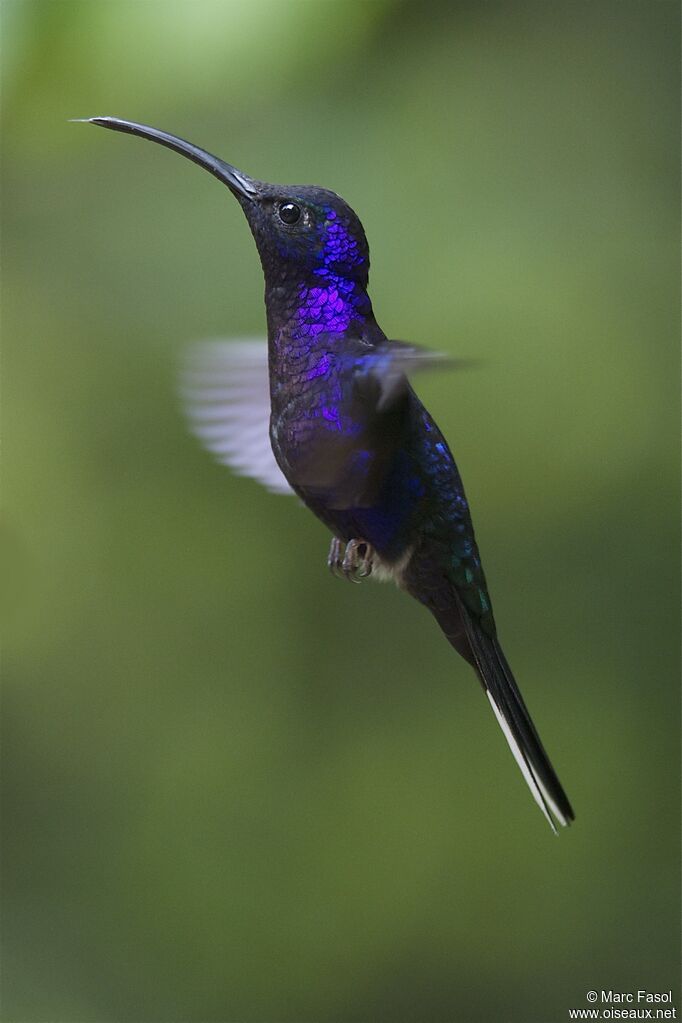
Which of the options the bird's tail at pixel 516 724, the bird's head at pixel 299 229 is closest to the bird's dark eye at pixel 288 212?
the bird's head at pixel 299 229

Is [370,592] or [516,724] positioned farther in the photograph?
[370,592]

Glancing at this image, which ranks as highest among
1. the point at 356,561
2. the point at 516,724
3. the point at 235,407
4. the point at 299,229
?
the point at 299,229

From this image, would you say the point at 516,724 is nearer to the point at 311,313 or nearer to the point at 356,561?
the point at 356,561

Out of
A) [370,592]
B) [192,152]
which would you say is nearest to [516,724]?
[192,152]

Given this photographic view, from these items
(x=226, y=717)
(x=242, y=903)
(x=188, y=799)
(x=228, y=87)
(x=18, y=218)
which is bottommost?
(x=242, y=903)

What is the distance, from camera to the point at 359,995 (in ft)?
6.03

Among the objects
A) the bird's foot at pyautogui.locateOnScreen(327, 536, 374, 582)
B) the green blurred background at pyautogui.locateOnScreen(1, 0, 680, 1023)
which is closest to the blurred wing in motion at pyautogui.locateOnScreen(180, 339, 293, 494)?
the bird's foot at pyautogui.locateOnScreen(327, 536, 374, 582)

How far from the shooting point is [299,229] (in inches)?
30.3

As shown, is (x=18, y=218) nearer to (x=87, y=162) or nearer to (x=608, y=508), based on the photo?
(x=87, y=162)

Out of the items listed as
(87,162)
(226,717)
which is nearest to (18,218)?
(87,162)

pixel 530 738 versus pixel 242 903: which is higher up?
pixel 530 738

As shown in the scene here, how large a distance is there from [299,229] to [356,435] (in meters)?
0.15

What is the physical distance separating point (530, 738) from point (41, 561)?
121 centimetres

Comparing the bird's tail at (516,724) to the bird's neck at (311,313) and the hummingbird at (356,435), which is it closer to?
the hummingbird at (356,435)
